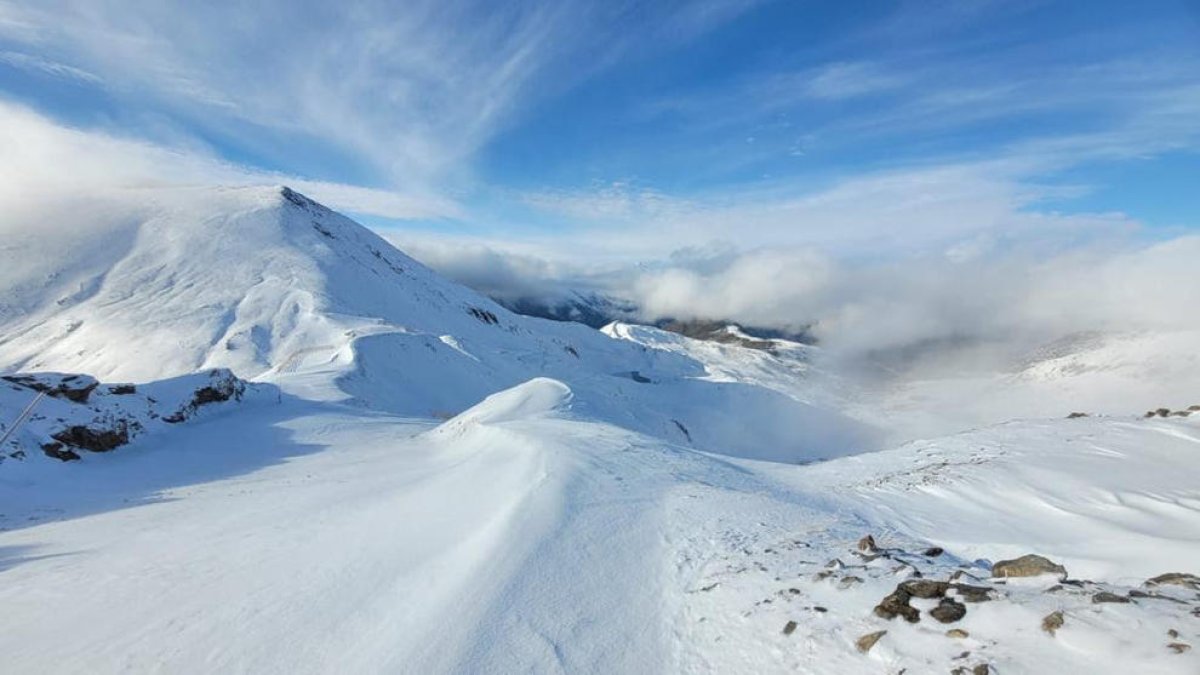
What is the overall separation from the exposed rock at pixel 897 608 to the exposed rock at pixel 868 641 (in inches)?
12.2

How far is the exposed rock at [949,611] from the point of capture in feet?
19.2

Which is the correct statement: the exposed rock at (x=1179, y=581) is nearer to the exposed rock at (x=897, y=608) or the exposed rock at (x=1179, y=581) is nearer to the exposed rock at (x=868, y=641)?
the exposed rock at (x=897, y=608)

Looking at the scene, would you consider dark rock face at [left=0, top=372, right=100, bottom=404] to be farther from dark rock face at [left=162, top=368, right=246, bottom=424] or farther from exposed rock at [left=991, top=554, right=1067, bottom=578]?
exposed rock at [left=991, top=554, right=1067, bottom=578]

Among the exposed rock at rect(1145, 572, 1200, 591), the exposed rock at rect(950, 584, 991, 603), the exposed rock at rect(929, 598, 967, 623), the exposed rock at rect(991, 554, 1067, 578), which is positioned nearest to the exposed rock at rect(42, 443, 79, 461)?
the exposed rock at rect(929, 598, 967, 623)

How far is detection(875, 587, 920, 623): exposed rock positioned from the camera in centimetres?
614

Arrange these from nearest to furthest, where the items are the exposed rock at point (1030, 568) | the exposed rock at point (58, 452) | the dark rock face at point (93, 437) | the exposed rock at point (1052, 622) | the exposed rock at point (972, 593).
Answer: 1. the exposed rock at point (1052, 622)
2. the exposed rock at point (972, 593)
3. the exposed rock at point (1030, 568)
4. the exposed rock at point (58, 452)
5. the dark rock face at point (93, 437)

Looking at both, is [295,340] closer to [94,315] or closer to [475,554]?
[94,315]

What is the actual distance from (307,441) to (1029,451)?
25.7 meters

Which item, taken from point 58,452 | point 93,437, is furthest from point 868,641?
point 93,437

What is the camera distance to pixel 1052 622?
534 cm

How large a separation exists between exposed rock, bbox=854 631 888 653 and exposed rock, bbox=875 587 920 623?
31cm

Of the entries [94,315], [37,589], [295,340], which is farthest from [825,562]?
[94,315]

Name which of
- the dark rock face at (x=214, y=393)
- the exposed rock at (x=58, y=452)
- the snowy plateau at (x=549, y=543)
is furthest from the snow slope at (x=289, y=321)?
the exposed rock at (x=58, y=452)

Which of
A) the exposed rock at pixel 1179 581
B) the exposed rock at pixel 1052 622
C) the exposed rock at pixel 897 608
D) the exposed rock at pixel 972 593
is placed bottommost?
the exposed rock at pixel 897 608
